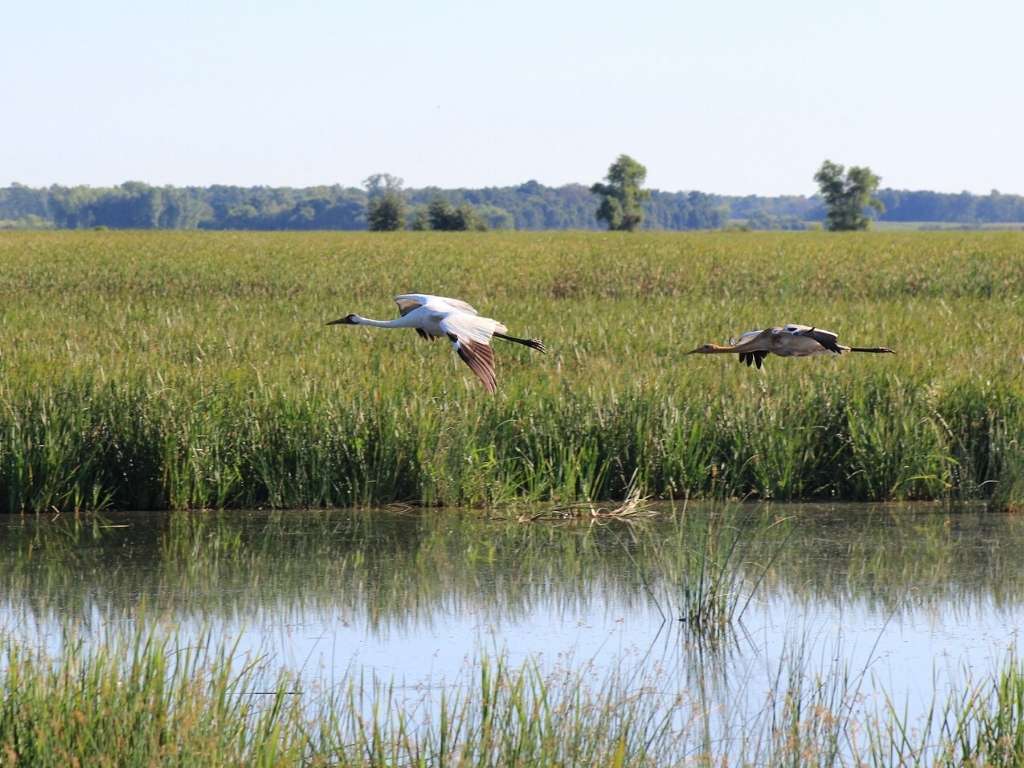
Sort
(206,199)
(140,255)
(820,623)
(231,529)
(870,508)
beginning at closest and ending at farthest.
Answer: (820,623) → (231,529) → (870,508) → (140,255) → (206,199)

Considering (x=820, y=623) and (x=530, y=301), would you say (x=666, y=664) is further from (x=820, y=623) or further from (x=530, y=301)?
(x=530, y=301)

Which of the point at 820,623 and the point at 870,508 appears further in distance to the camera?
the point at 870,508

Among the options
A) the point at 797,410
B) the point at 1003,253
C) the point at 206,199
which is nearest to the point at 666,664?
the point at 797,410

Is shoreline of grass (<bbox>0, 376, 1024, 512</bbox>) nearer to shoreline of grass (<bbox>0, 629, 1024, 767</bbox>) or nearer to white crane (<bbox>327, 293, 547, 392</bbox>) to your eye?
white crane (<bbox>327, 293, 547, 392</bbox>)

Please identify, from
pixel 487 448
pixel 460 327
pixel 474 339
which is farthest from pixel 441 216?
pixel 474 339

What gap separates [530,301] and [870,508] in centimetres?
964

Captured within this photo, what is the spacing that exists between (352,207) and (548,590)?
12701 centimetres

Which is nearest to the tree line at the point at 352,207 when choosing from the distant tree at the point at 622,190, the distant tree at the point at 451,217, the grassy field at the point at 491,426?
the distant tree at the point at 622,190

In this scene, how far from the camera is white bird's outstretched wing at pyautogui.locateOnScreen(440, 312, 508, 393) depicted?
451 cm

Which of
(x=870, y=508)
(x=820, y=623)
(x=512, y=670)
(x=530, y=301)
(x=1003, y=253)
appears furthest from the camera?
(x=1003, y=253)

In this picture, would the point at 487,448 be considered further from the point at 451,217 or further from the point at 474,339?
the point at 451,217

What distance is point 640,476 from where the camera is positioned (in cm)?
940

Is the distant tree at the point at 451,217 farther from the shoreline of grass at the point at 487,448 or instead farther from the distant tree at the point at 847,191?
the shoreline of grass at the point at 487,448

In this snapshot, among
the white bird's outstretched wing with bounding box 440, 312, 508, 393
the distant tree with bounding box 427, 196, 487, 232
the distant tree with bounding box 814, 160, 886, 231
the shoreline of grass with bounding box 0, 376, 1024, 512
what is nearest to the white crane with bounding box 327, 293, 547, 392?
the white bird's outstretched wing with bounding box 440, 312, 508, 393
